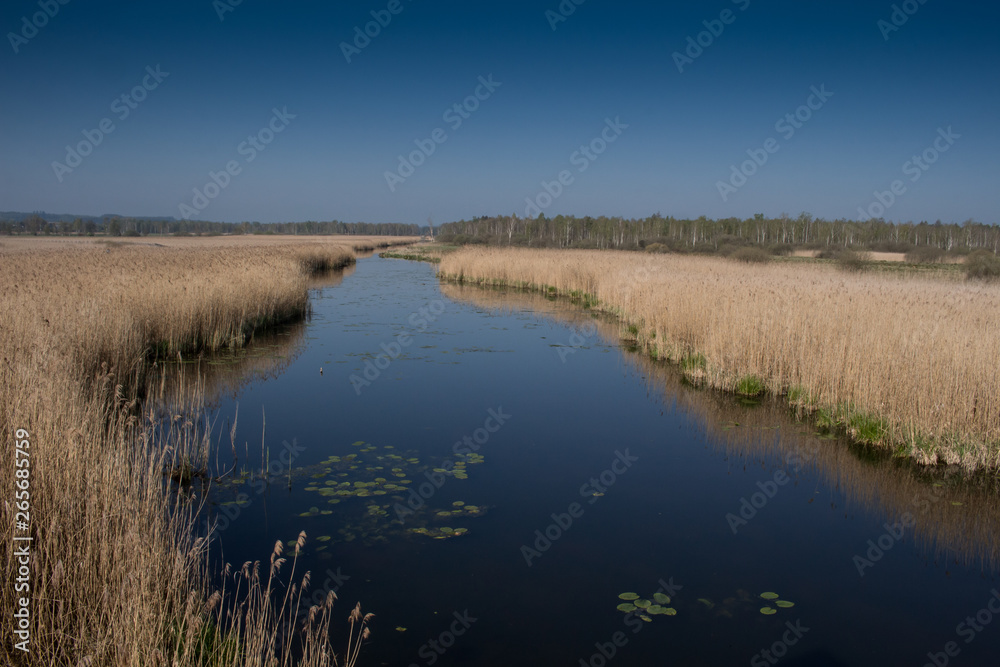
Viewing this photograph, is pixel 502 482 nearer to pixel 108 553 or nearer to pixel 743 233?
pixel 108 553

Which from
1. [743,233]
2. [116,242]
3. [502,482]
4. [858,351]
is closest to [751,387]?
[858,351]

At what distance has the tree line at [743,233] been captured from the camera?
6612cm

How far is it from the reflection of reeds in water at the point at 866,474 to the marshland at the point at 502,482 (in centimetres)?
4

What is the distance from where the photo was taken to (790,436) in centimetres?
781

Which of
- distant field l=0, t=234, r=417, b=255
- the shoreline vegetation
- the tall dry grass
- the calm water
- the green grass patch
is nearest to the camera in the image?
the shoreline vegetation

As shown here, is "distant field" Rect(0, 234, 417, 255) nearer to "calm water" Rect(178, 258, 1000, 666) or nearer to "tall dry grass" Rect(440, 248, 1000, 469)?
"calm water" Rect(178, 258, 1000, 666)

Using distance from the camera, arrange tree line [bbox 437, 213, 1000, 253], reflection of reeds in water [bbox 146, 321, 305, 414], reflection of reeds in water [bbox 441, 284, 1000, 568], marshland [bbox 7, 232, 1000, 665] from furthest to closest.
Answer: tree line [bbox 437, 213, 1000, 253] → reflection of reeds in water [bbox 146, 321, 305, 414] → reflection of reeds in water [bbox 441, 284, 1000, 568] → marshland [bbox 7, 232, 1000, 665]

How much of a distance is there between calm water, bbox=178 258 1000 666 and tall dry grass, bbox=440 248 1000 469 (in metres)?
0.60

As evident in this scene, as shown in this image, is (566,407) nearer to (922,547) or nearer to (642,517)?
(642,517)

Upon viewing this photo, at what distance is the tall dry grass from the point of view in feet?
22.1

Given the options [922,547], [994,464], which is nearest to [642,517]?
[922,547]

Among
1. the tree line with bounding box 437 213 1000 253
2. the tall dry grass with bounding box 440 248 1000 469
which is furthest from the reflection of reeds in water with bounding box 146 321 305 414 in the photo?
the tree line with bounding box 437 213 1000 253

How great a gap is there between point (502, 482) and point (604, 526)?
4.30 ft

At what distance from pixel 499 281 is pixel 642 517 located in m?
22.9
